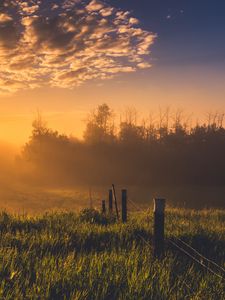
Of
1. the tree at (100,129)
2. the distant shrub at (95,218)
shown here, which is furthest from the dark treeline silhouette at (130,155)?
the distant shrub at (95,218)

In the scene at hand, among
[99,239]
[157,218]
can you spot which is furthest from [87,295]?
[99,239]

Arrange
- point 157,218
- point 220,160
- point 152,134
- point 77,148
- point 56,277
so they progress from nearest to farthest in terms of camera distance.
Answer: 1. point 56,277
2. point 157,218
3. point 220,160
4. point 77,148
5. point 152,134

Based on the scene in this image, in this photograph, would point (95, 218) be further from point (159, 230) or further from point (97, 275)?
point (97, 275)

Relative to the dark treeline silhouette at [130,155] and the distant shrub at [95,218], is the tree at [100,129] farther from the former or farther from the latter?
the distant shrub at [95,218]

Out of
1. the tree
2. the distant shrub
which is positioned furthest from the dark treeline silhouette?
the distant shrub

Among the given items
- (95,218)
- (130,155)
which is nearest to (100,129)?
(130,155)

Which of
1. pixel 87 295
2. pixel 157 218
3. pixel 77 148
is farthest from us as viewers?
pixel 77 148

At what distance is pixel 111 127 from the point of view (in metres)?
90.5

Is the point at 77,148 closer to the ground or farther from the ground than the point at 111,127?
closer to the ground

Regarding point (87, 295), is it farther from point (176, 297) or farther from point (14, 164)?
point (14, 164)

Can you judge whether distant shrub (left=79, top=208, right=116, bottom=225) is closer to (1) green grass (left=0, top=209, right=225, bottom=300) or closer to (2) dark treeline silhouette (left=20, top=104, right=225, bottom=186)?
(1) green grass (left=0, top=209, right=225, bottom=300)

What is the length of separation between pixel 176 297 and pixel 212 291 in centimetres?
60

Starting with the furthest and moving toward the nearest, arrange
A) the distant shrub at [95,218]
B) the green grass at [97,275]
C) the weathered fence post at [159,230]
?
the distant shrub at [95,218] < the weathered fence post at [159,230] < the green grass at [97,275]

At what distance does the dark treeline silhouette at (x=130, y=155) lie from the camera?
7131 cm
